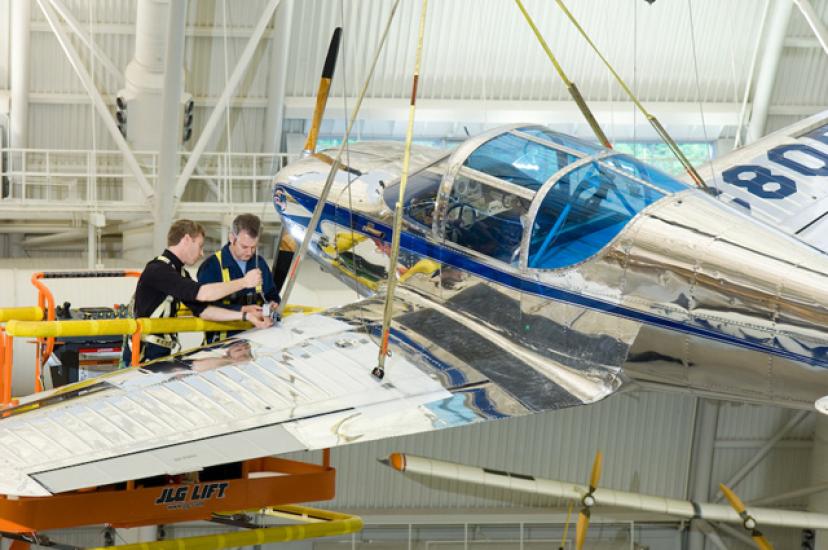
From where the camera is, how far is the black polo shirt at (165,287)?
301 inches

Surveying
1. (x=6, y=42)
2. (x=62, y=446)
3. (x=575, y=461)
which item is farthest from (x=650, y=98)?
(x=62, y=446)

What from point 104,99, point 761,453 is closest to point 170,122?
point 104,99

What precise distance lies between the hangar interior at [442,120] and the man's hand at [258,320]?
7733 millimetres

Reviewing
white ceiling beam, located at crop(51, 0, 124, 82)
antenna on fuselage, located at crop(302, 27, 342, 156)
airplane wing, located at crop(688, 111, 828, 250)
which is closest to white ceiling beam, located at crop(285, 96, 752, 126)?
white ceiling beam, located at crop(51, 0, 124, 82)

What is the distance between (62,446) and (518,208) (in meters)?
3.06

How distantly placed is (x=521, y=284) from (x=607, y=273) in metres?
0.60

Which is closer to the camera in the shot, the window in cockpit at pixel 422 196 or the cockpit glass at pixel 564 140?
the cockpit glass at pixel 564 140

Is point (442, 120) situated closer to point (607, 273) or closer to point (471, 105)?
point (471, 105)

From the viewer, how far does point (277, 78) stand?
1644 cm

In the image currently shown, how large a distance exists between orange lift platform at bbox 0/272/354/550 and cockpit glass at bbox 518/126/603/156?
96.6 inches

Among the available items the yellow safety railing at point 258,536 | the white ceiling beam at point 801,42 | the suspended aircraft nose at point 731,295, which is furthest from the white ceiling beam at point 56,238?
the suspended aircraft nose at point 731,295

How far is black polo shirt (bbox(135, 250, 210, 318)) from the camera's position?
7641 millimetres

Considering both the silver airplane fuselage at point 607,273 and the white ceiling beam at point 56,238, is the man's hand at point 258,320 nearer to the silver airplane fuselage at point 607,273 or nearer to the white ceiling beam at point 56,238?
the silver airplane fuselage at point 607,273

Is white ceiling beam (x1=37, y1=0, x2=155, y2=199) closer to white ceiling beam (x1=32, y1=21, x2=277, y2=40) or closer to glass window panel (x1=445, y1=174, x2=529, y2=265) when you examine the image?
white ceiling beam (x1=32, y1=21, x2=277, y2=40)
